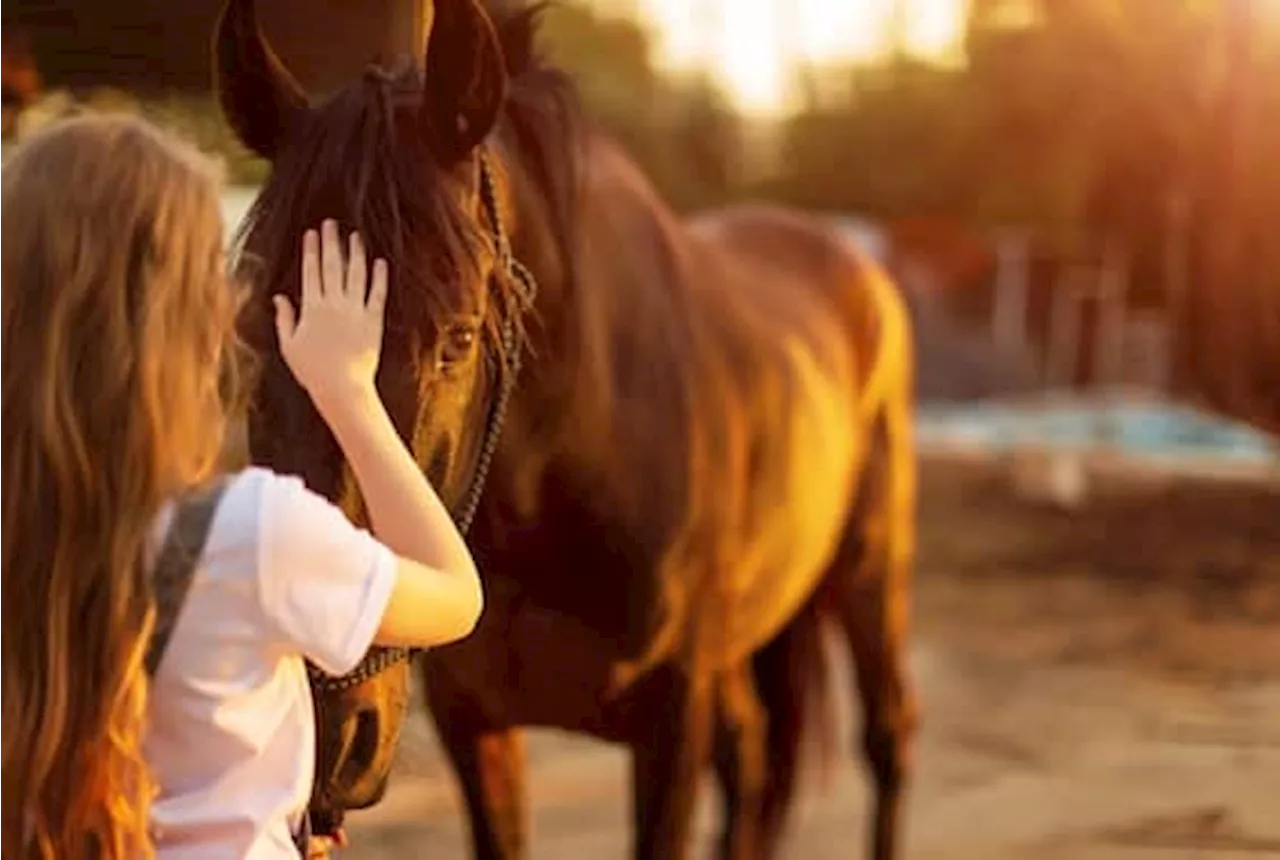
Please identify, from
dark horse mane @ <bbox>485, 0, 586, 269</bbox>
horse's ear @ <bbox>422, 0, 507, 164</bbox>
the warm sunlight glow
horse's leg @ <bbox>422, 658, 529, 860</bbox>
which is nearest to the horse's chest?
horse's leg @ <bbox>422, 658, 529, 860</bbox>

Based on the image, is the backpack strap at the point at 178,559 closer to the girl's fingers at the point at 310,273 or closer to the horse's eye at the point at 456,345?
the girl's fingers at the point at 310,273

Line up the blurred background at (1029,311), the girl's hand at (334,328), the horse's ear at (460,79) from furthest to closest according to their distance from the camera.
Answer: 1. the blurred background at (1029,311)
2. the horse's ear at (460,79)
3. the girl's hand at (334,328)

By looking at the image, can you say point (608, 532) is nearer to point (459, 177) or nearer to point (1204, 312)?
point (459, 177)

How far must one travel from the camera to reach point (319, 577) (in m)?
1.55

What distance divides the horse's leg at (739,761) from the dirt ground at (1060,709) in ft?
1.63

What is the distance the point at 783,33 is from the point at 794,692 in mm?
9964

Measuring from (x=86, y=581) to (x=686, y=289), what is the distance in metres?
2.05

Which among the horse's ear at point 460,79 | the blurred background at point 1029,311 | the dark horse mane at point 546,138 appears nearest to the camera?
the horse's ear at point 460,79

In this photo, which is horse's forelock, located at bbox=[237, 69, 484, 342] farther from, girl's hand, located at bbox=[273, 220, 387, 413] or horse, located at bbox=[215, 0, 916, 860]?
girl's hand, located at bbox=[273, 220, 387, 413]

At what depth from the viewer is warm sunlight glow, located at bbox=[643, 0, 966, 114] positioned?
43.9ft

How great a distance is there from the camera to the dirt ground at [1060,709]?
506cm

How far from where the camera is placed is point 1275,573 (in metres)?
9.01

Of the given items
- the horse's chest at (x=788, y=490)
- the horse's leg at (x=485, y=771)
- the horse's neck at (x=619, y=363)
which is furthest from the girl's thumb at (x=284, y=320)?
the horse's chest at (x=788, y=490)

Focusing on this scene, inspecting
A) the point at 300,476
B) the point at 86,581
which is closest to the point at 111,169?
the point at 86,581
